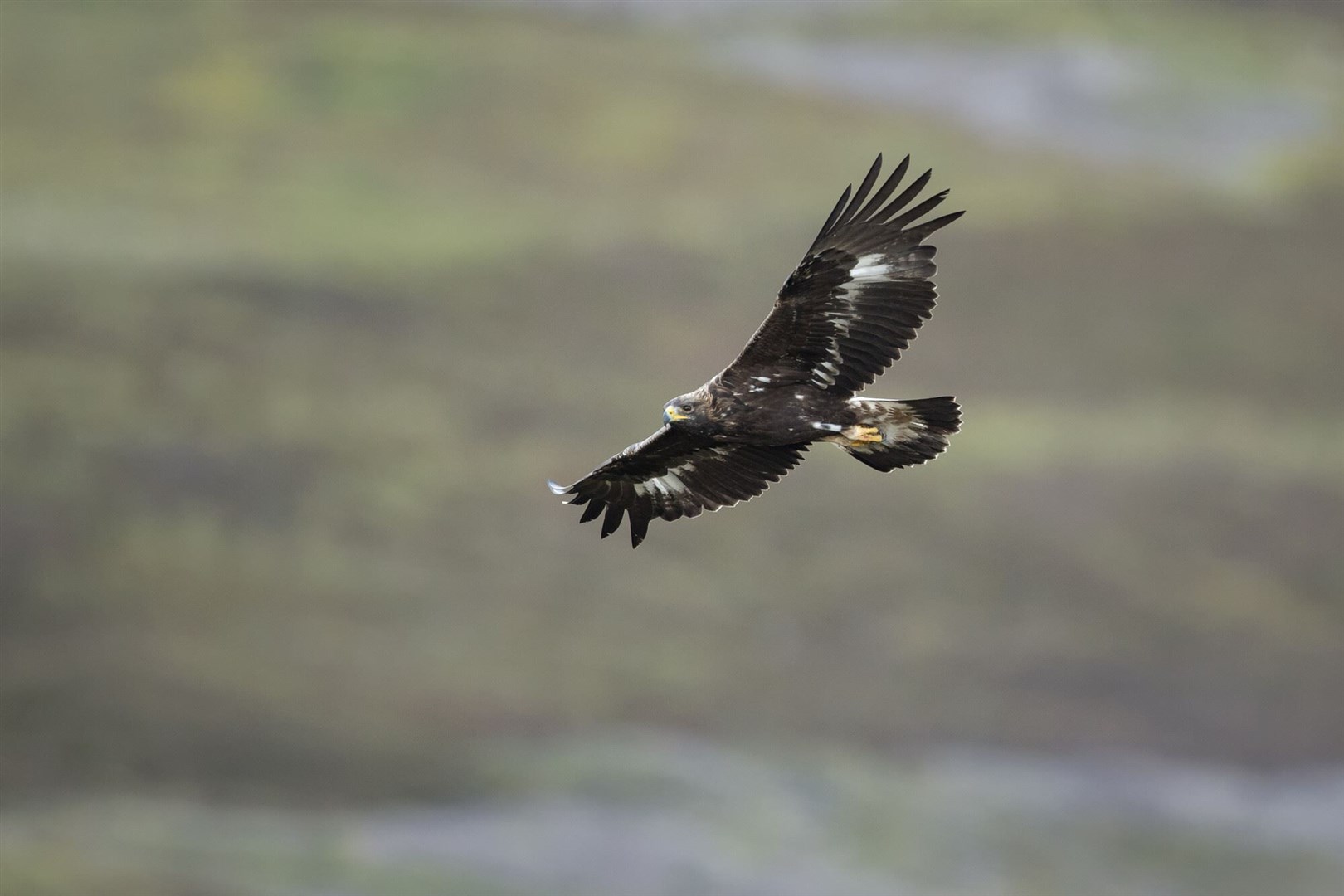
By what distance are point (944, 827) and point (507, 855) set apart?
23.1ft

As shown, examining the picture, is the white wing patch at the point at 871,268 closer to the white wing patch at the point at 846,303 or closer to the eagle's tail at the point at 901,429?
the white wing patch at the point at 846,303

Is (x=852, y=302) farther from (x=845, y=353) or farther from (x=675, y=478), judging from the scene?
(x=675, y=478)

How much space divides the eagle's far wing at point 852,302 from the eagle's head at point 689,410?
0.25 meters

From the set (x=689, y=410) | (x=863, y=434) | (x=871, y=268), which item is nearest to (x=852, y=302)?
(x=871, y=268)

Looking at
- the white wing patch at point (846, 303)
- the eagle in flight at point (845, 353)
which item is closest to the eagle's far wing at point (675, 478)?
the eagle in flight at point (845, 353)

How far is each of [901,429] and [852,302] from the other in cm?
98

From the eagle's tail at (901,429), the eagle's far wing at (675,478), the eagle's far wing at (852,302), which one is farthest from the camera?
the eagle's far wing at (675,478)

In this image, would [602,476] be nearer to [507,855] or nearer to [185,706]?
[507,855]

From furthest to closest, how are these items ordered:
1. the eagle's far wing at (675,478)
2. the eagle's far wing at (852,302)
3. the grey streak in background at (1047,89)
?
the grey streak in background at (1047,89) → the eagle's far wing at (675,478) → the eagle's far wing at (852,302)

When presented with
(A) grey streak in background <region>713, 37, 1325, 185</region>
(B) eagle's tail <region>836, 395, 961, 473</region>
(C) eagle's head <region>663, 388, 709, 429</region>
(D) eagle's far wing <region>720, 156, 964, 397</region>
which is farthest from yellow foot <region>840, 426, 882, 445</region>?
(A) grey streak in background <region>713, 37, 1325, 185</region>

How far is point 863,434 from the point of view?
14109 mm

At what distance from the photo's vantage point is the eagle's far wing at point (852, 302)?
13.7 meters

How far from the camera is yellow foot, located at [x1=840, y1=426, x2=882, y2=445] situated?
14.1 metres

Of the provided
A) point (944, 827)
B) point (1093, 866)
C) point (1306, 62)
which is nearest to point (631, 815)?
point (944, 827)
